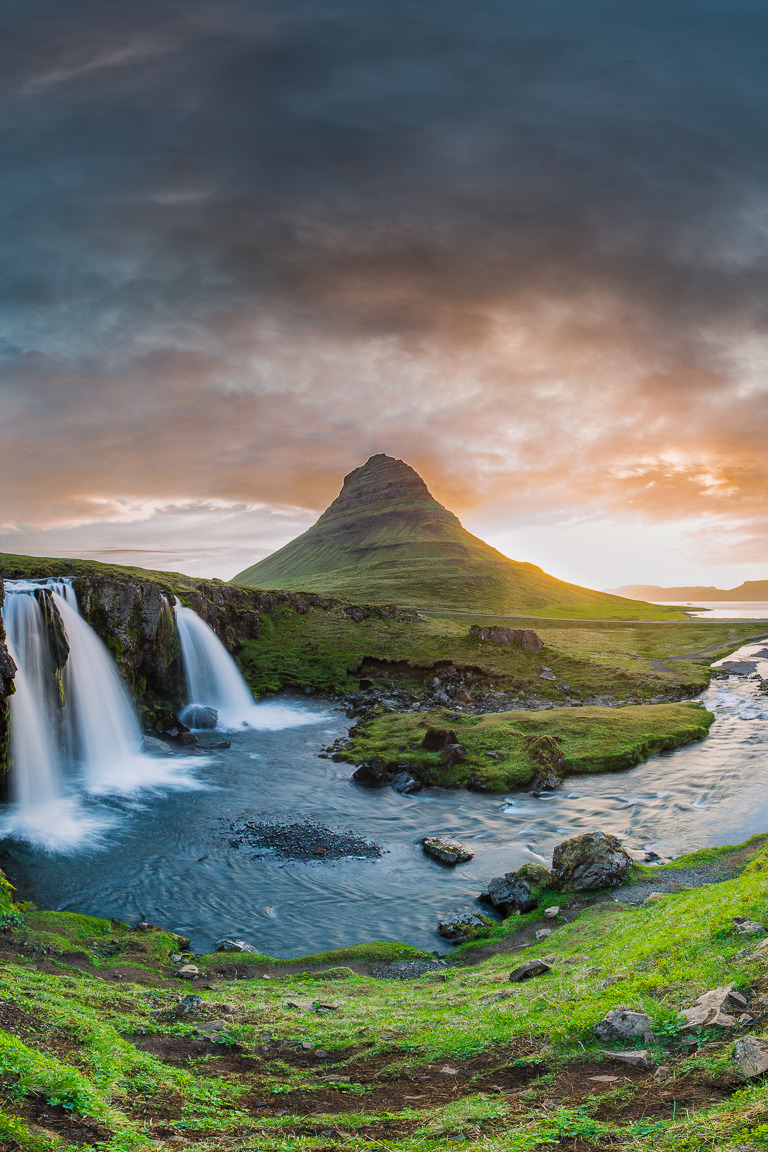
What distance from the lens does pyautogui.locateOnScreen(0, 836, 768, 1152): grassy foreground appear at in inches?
307

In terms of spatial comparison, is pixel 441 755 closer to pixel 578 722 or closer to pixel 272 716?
pixel 578 722

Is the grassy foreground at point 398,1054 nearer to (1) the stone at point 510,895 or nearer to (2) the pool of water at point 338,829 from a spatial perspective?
(1) the stone at point 510,895

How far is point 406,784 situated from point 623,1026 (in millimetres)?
33176

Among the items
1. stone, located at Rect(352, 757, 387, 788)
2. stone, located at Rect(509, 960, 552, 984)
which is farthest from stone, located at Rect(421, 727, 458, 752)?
stone, located at Rect(509, 960, 552, 984)

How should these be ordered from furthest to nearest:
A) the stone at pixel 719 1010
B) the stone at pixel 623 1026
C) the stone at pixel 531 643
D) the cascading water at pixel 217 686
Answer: the stone at pixel 531 643 → the cascading water at pixel 217 686 → the stone at pixel 623 1026 → the stone at pixel 719 1010

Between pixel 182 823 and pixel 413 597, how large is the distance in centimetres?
16189

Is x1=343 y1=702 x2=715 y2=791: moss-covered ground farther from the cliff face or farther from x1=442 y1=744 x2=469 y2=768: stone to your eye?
the cliff face

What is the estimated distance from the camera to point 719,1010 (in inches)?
380

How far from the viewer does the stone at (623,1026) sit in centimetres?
1009

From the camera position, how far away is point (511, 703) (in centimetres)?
6831

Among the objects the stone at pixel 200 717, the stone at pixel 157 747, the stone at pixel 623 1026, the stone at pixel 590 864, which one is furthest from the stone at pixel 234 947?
the stone at pixel 200 717

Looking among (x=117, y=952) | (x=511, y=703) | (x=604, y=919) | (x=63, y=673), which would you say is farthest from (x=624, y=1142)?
(x=511, y=703)

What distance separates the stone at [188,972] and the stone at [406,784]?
23.3 meters

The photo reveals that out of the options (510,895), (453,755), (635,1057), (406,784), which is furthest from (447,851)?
(635,1057)
